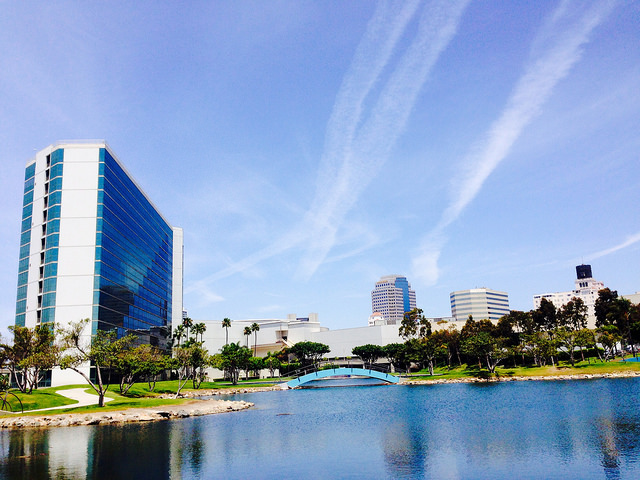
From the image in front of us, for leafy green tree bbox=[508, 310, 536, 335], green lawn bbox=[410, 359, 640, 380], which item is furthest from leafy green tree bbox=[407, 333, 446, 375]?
leafy green tree bbox=[508, 310, 536, 335]

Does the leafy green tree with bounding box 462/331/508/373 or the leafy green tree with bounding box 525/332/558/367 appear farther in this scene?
the leafy green tree with bounding box 462/331/508/373

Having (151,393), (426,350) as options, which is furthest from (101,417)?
(426,350)

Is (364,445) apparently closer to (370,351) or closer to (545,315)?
(545,315)

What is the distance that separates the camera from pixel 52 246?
391ft

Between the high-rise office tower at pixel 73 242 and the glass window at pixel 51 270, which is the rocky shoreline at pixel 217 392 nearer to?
the high-rise office tower at pixel 73 242

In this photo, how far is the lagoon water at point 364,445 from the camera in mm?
31953

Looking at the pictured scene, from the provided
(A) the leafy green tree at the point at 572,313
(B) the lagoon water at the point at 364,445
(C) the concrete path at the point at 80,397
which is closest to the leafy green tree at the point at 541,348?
(A) the leafy green tree at the point at 572,313

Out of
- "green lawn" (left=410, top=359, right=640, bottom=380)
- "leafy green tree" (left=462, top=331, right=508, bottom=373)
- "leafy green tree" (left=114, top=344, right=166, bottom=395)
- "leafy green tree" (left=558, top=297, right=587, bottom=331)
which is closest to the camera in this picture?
"leafy green tree" (left=114, top=344, right=166, bottom=395)

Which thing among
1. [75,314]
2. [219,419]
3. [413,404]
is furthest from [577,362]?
[75,314]

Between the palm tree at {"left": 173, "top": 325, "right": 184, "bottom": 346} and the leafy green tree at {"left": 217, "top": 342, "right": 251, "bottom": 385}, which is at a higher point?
the palm tree at {"left": 173, "top": 325, "right": 184, "bottom": 346}

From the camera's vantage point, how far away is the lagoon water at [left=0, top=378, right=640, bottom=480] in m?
32.0

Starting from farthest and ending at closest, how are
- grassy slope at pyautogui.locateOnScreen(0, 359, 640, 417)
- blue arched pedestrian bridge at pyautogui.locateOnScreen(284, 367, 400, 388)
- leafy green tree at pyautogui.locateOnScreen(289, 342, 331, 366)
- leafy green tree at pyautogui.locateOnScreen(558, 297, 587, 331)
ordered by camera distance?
leafy green tree at pyautogui.locateOnScreen(289, 342, 331, 366)
leafy green tree at pyautogui.locateOnScreen(558, 297, 587, 331)
blue arched pedestrian bridge at pyautogui.locateOnScreen(284, 367, 400, 388)
grassy slope at pyautogui.locateOnScreen(0, 359, 640, 417)

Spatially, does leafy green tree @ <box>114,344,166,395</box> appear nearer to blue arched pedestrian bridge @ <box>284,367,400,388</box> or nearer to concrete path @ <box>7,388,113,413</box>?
concrete path @ <box>7,388,113,413</box>

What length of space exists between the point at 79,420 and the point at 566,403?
59284 millimetres
